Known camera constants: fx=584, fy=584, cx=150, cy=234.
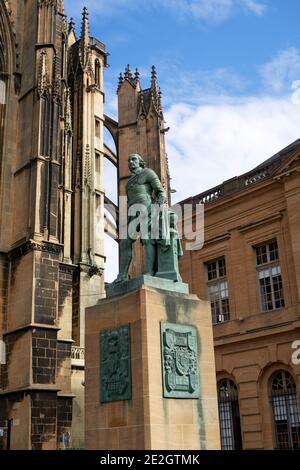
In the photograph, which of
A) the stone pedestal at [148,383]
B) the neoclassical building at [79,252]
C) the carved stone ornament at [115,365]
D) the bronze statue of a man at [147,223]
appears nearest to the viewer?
the stone pedestal at [148,383]

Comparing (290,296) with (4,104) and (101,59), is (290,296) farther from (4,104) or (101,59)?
(101,59)

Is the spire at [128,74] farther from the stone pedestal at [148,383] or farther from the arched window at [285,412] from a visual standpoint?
the stone pedestal at [148,383]

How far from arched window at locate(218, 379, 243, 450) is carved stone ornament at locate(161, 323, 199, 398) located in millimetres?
14725

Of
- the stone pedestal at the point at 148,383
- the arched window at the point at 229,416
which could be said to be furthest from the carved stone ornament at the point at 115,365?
the arched window at the point at 229,416

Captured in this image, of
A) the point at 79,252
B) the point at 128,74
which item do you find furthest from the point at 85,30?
the point at 79,252

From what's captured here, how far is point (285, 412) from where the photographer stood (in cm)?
2064

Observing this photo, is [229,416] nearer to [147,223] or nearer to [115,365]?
[147,223]

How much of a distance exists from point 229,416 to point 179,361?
15295 mm

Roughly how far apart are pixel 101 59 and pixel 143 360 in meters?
23.9

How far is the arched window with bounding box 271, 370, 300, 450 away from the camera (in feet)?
66.4

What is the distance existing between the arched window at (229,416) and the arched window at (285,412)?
5.42 ft

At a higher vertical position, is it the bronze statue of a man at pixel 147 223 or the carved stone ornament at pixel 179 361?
the bronze statue of a man at pixel 147 223

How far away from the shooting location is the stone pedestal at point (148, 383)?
25.0 ft

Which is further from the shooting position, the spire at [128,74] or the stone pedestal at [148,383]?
the spire at [128,74]
